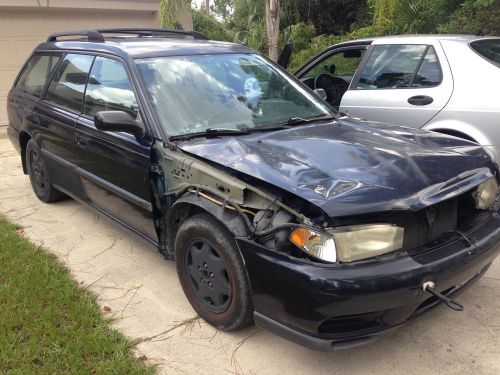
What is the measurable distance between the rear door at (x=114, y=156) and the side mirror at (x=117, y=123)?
9 cm

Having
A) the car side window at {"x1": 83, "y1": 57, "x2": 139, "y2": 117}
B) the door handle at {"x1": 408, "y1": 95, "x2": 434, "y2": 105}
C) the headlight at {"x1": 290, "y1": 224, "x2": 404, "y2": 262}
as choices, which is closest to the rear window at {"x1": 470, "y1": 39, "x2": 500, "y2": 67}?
the door handle at {"x1": 408, "y1": 95, "x2": 434, "y2": 105}

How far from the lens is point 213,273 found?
2.85m

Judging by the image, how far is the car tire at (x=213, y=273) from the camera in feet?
8.68

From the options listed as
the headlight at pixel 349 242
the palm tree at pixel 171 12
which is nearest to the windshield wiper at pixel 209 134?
the headlight at pixel 349 242

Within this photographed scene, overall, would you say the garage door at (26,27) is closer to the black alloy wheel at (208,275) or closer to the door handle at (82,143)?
the door handle at (82,143)

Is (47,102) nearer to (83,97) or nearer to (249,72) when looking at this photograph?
(83,97)

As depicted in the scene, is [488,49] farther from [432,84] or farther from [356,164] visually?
[356,164]

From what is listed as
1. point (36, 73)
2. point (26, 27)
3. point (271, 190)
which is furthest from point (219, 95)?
point (26, 27)

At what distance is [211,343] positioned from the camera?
9.51 ft

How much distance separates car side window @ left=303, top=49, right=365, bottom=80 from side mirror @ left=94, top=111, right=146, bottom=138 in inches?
125

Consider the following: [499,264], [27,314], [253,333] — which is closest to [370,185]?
[253,333]

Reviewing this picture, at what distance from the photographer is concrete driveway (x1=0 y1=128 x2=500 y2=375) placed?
2.67 metres

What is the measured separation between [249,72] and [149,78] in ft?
2.76

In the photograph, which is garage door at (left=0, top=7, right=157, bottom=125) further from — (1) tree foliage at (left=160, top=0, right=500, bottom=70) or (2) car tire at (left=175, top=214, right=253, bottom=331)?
(2) car tire at (left=175, top=214, right=253, bottom=331)
